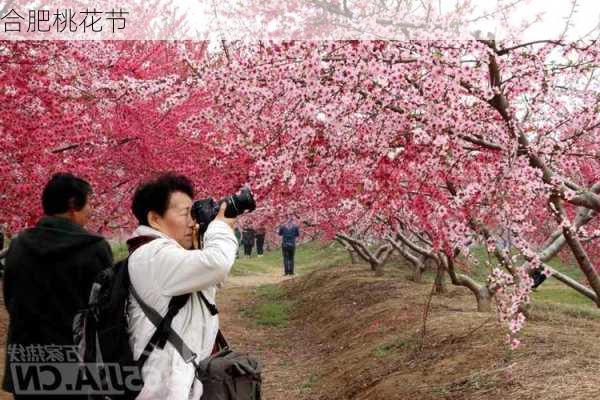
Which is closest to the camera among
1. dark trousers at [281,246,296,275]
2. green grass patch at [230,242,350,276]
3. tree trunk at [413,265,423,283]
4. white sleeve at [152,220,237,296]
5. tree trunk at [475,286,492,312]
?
white sleeve at [152,220,237,296]

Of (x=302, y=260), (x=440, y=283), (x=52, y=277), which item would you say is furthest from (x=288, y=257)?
(x=52, y=277)

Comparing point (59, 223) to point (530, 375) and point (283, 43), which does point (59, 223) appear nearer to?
point (283, 43)

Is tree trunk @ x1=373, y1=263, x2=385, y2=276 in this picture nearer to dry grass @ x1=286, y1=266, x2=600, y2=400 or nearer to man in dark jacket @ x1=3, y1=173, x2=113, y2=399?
dry grass @ x1=286, y1=266, x2=600, y2=400

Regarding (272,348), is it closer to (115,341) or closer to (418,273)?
(418,273)

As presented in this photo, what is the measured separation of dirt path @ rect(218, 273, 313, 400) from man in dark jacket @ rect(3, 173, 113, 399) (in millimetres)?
4796

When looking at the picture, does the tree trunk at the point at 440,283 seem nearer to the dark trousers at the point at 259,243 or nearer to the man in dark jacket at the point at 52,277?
the man in dark jacket at the point at 52,277

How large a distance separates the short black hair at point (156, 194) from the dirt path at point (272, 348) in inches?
214

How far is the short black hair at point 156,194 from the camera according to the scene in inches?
126

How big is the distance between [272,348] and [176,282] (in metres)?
9.22

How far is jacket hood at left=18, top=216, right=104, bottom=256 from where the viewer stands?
377 cm

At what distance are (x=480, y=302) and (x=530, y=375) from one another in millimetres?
3901

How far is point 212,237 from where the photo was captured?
304 centimetres

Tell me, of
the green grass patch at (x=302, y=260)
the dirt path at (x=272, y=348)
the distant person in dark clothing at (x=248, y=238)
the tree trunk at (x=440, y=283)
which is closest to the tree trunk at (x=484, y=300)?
the tree trunk at (x=440, y=283)

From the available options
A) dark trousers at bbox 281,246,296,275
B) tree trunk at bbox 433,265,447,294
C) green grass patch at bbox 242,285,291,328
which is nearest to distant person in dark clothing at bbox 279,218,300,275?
dark trousers at bbox 281,246,296,275
